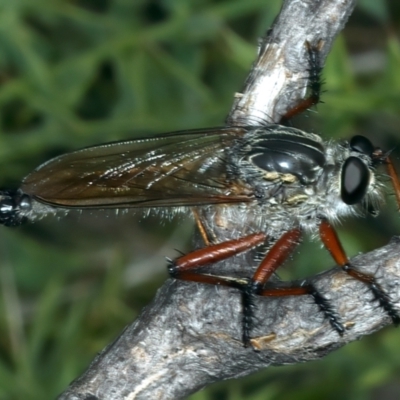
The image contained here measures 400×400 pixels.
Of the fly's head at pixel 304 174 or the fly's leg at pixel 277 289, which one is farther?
the fly's head at pixel 304 174

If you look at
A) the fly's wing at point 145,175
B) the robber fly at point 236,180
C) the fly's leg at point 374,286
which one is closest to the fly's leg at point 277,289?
the robber fly at point 236,180

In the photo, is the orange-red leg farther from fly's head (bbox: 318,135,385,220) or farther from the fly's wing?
the fly's wing

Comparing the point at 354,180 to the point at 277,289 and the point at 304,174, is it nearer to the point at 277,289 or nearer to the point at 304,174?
the point at 304,174

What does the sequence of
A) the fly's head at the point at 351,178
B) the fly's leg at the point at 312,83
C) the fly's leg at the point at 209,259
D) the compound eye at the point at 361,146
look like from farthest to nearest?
the compound eye at the point at 361,146, the fly's head at the point at 351,178, the fly's leg at the point at 312,83, the fly's leg at the point at 209,259

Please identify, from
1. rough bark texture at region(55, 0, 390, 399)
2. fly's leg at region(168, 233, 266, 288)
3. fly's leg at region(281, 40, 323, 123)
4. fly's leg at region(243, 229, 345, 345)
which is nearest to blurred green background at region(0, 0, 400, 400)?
fly's leg at region(281, 40, 323, 123)

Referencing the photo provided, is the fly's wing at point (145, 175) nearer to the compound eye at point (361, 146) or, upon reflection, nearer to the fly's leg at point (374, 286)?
the compound eye at point (361, 146)

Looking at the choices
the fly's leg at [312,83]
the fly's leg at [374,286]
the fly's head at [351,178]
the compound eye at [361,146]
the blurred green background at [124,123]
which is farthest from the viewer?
the blurred green background at [124,123]

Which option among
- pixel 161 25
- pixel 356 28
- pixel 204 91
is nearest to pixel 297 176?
pixel 204 91

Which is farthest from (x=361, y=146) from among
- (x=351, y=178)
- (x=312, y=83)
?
(x=312, y=83)
